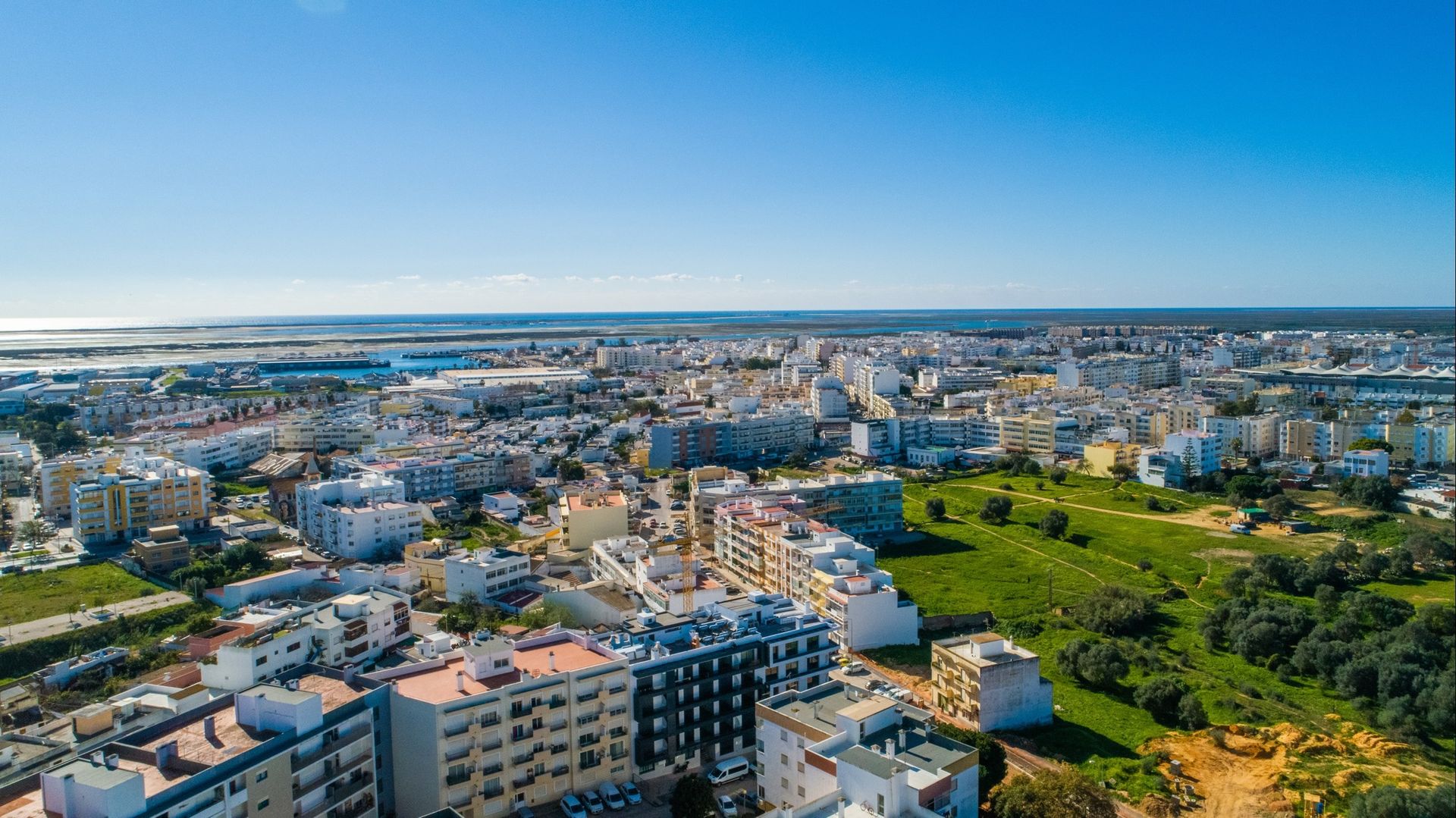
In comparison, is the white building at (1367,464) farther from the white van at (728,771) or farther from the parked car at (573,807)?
the parked car at (573,807)

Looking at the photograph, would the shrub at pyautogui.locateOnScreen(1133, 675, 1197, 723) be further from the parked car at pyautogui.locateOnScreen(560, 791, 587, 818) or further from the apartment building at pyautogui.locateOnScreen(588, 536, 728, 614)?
the parked car at pyautogui.locateOnScreen(560, 791, 587, 818)

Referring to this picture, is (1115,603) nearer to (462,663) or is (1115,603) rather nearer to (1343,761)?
(1343,761)

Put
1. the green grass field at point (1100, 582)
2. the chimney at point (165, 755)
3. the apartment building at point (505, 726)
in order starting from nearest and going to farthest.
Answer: the chimney at point (165, 755), the apartment building at point (505, 726), the green grass field at point (1100, 582)

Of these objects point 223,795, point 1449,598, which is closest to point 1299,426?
point 1449,598

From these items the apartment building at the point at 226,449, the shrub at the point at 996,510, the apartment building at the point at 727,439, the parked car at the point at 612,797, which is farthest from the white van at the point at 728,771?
the apartment building at the point at 226,449

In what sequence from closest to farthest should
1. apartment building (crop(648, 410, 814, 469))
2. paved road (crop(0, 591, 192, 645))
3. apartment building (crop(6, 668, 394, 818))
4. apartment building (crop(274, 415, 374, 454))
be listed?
apartment building (crop(6, 668, 394, 818)) < paved road (crop(0, 591, 192, 645)) < apartment building (crop(648, 410, 814, 469)) < apartment building (crop(274, 415, 374, 454))

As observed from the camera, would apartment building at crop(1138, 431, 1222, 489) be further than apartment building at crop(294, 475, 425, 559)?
Yes

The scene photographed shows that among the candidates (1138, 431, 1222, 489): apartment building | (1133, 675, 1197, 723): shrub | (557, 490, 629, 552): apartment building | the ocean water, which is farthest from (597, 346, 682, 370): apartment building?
(1133, 675, 1197, 723): shrub
